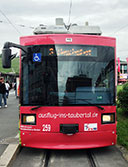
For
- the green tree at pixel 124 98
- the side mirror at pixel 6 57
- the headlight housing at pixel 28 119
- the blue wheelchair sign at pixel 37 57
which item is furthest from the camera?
the green tree at pixel 124 98

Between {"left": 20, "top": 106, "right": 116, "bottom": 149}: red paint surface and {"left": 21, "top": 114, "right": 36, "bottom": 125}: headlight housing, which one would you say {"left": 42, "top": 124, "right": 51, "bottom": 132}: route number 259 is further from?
{"left": 21, "top": 114, "right": 36, "bottom": 125}: headlight housing

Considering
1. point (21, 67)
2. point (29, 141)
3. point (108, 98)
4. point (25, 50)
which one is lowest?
point (29, 141)

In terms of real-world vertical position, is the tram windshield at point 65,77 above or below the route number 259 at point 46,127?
above

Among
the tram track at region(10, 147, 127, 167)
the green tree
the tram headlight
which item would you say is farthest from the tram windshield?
the green tree

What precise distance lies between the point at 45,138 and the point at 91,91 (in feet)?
4.57

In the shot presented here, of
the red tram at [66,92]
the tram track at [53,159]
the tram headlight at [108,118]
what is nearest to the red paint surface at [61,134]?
the red tram at [66,92]

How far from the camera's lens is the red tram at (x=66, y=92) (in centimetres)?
519

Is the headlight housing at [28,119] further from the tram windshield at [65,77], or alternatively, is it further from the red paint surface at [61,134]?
the tram windshield at [65,77]

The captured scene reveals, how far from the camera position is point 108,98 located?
5.39 m

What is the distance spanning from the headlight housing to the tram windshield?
0.87 feet

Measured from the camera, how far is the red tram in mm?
5188

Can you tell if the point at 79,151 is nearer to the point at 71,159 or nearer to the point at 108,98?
the point at 71,159

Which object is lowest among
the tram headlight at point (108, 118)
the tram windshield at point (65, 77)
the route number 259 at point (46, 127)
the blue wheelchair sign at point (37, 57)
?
the route number 259 at point (46, 127)

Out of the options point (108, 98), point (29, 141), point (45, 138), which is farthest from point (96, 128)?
point (29, 141)
